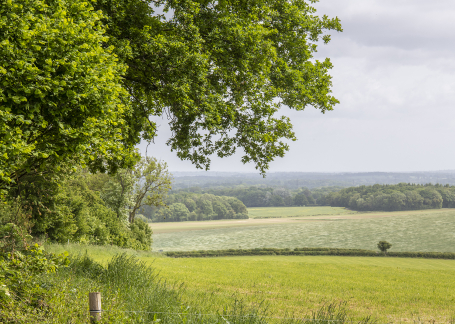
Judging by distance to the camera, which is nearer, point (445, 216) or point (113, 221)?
point (113, 221)

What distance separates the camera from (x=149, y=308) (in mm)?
6672

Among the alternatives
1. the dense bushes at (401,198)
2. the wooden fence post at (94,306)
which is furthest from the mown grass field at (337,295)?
the dense bushes at (401,198)

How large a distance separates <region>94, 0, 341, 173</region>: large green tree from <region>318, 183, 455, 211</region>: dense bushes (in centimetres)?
13607

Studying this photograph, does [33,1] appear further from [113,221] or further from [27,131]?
[113,221]

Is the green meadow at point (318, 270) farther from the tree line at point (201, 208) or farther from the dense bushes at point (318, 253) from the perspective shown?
the tree line at point (201, 208)

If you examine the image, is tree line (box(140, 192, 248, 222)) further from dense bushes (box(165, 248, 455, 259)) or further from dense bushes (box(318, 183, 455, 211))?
dense bushes (box(165, 248, 455, 259))

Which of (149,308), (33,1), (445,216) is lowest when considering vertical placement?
(445,216)

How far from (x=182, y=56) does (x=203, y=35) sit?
5.57 feet

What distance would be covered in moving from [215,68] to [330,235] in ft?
282

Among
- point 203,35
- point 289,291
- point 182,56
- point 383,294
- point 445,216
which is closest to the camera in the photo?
point 182,56

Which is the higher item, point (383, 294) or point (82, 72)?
point (82, 72)

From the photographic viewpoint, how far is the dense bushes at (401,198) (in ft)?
439

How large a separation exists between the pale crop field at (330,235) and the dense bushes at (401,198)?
21.0 metres

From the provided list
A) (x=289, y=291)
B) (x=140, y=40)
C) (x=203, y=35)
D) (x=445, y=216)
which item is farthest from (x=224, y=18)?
(x=445, y=216)
